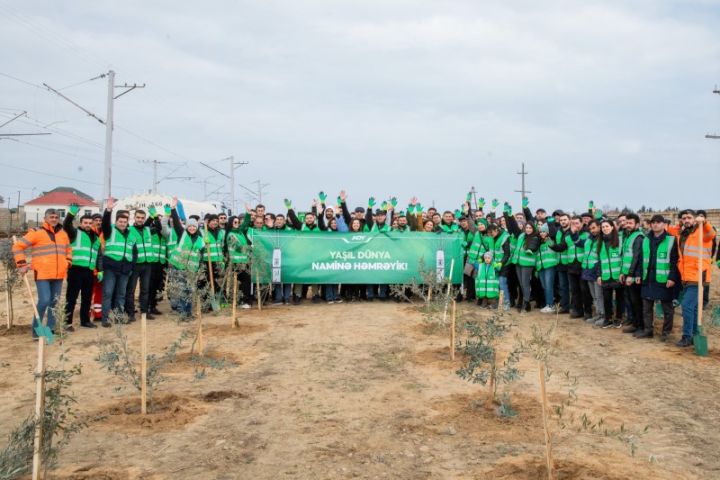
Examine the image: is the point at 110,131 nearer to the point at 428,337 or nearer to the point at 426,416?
the point at 428,337

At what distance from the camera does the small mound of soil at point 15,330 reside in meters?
9.76

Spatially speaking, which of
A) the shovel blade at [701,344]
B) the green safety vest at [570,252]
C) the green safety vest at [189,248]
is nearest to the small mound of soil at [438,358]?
the shovel blade at [701,344]

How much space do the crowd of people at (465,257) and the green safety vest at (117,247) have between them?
0.02m

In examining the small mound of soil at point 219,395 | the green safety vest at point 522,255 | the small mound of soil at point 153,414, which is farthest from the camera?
the green safety vest at point 522,255

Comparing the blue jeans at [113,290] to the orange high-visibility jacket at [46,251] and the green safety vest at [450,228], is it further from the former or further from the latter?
the green safety vest at [450,228]

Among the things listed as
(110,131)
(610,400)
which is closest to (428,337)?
(610,400)

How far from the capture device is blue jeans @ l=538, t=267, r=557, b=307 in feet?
37.7

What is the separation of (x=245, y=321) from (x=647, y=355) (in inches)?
268

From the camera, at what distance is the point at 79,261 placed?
9.70 meters

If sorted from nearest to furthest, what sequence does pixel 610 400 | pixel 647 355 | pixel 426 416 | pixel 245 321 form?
pixel 426 416 → pixel 610 400 → pixel 647 355 → pixel 245 321

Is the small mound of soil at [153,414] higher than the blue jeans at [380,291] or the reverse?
the reverse

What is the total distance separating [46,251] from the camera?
29.3ft

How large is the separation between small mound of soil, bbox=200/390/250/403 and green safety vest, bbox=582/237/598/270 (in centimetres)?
691

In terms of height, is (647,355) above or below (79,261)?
below
